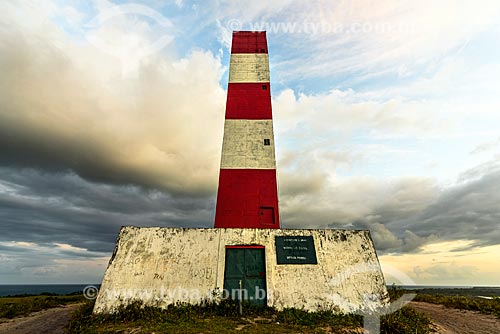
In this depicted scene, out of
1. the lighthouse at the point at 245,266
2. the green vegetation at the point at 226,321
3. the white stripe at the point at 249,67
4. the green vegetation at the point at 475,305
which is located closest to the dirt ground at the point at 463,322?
the green vegetation at the point at 475,305

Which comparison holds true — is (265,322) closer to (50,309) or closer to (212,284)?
(212,284)

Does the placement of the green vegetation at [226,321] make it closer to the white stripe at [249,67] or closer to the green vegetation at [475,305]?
the green vegetation at [475,305]

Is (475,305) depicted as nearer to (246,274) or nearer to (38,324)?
(246,274)

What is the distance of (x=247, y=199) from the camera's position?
12.5 m

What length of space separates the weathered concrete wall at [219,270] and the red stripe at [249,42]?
37.4 ft

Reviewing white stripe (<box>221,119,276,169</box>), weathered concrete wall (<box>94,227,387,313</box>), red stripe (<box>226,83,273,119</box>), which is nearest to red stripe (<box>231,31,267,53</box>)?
red stripe (<box>226,83,273,119</box>)

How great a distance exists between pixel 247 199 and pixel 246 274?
3.54 metres

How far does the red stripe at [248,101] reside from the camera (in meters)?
14.3

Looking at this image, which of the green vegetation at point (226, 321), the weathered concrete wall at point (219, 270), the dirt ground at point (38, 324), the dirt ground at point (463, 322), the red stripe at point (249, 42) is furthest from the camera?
the red stripe at point (249, 42)

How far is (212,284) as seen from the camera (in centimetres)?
969

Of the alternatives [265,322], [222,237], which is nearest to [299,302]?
[265,322]

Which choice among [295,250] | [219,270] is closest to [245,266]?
[219,270]

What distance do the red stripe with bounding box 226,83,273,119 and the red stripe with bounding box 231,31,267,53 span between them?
2.88m

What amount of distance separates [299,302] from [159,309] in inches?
191
